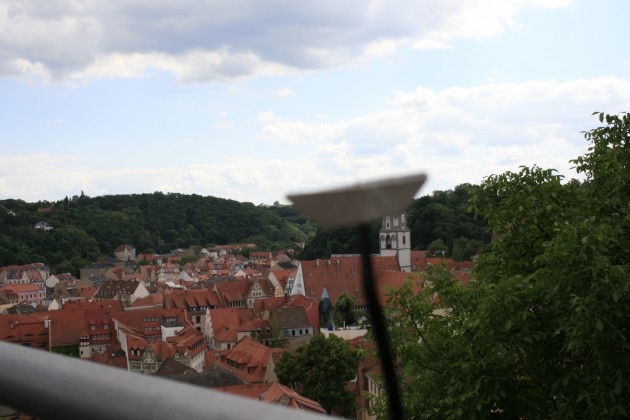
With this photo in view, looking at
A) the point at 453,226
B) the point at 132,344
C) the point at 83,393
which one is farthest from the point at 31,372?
the point at 453,226

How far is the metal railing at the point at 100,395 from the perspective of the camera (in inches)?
19.0

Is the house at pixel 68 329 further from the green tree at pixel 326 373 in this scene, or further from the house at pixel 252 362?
the green tree at pixel 326 373

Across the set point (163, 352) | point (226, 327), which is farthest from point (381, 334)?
point (226, 327)

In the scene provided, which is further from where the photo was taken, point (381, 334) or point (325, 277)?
point (325, 277)

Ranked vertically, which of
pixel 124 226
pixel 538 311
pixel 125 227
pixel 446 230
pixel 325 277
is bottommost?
pixel 325 277

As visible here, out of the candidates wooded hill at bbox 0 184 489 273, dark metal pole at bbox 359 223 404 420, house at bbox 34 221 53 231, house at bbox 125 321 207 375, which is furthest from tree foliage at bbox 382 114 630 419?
house at bbox 34 221 53 231

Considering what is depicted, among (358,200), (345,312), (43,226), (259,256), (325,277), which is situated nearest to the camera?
(358,200)

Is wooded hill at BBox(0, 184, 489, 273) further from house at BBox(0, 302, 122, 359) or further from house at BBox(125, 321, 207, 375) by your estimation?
house at BBox(125, 321, 207, 375)

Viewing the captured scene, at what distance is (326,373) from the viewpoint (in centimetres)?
2136

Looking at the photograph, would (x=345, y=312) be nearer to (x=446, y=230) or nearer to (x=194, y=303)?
(x=194, y=303)

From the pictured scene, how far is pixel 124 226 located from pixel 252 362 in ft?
251

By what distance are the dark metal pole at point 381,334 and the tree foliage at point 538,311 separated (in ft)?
14.2

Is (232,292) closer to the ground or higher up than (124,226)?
closer to the ground

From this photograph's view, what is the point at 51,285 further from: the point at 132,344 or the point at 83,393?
the point at 83,393
